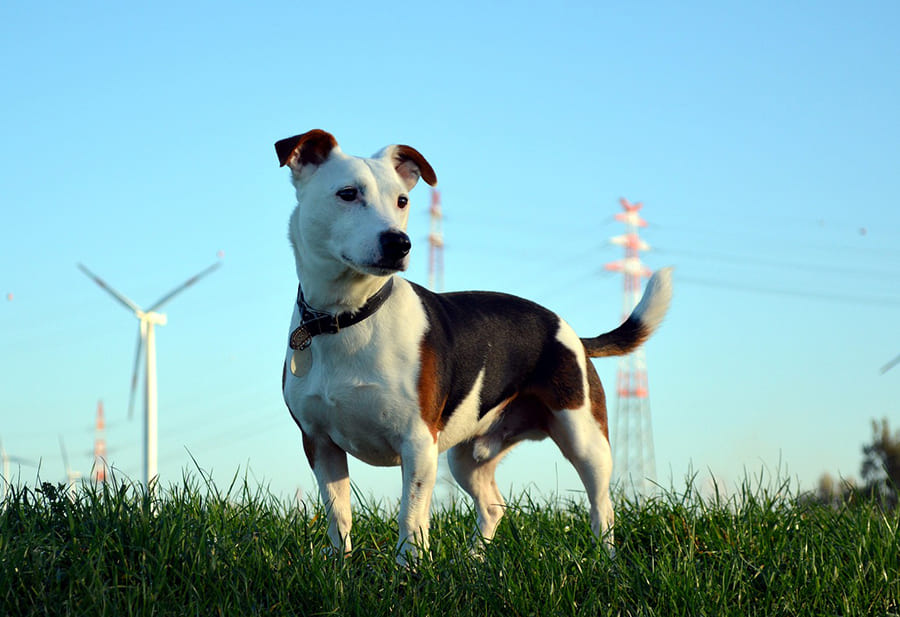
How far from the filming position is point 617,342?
7.64 m

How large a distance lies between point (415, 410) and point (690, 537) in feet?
7.30

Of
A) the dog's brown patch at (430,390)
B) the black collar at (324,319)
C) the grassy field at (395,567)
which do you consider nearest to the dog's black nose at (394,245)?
the black collar at (324,319)

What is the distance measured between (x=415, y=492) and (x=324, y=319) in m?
1.11

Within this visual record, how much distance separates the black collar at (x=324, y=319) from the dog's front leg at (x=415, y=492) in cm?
78

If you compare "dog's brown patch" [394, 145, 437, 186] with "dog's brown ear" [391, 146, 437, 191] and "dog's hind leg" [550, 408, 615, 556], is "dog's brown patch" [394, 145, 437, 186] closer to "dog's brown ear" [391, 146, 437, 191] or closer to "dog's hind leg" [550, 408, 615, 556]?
"dog's brown ear" [391, 146, 437, 191]

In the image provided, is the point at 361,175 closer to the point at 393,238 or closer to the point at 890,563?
the point at 393,238

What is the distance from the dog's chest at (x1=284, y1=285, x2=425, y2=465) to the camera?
227 inches

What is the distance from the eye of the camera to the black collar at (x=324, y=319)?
5.88m

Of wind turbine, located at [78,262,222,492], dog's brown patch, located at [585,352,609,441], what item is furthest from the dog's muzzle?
wind turbine, located at [78,262,222,492]

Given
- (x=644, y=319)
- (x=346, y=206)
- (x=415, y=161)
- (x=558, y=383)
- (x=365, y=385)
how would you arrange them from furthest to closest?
(x=644, y=319), (x=558, y=383), (x=415, y=161), (x=365, y=385), (x=346, y=206)

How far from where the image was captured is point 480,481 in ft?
23.1

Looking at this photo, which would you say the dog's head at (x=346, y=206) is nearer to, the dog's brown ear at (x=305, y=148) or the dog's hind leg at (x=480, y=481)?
the dog's brown ear at (x=305, y=148)

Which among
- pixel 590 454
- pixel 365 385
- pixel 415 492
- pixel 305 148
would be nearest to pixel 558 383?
pixel 590 454

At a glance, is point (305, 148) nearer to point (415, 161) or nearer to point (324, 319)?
point (415, 161)
